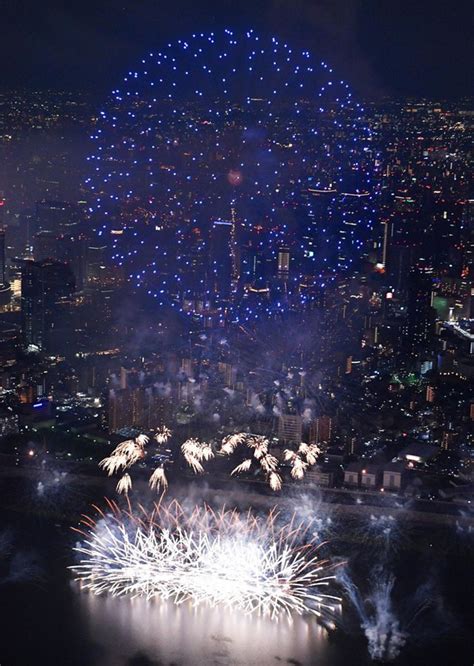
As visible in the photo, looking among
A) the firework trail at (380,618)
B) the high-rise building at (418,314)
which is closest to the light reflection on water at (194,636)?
the firework trail at (380,618)

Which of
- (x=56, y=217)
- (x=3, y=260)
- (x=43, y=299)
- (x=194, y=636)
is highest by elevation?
(x=56, y=217)

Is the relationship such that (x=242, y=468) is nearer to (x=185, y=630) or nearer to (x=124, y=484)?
(x=124, y=484)

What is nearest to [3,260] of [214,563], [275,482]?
[275,482]

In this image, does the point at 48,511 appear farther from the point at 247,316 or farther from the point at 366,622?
the point at 247,316

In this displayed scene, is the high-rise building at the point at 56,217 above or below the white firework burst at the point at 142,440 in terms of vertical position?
above

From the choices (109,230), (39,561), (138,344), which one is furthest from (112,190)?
(39,561)

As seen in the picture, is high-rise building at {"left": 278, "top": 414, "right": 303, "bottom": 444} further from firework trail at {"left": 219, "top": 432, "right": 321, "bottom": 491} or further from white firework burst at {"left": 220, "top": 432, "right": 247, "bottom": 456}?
white firework burst at {"left": 220, "top": 432, "right": 247, "bottom": 456}

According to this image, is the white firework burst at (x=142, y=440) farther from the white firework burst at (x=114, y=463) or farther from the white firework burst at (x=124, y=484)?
the white firework burst at (x=124, y=484)
